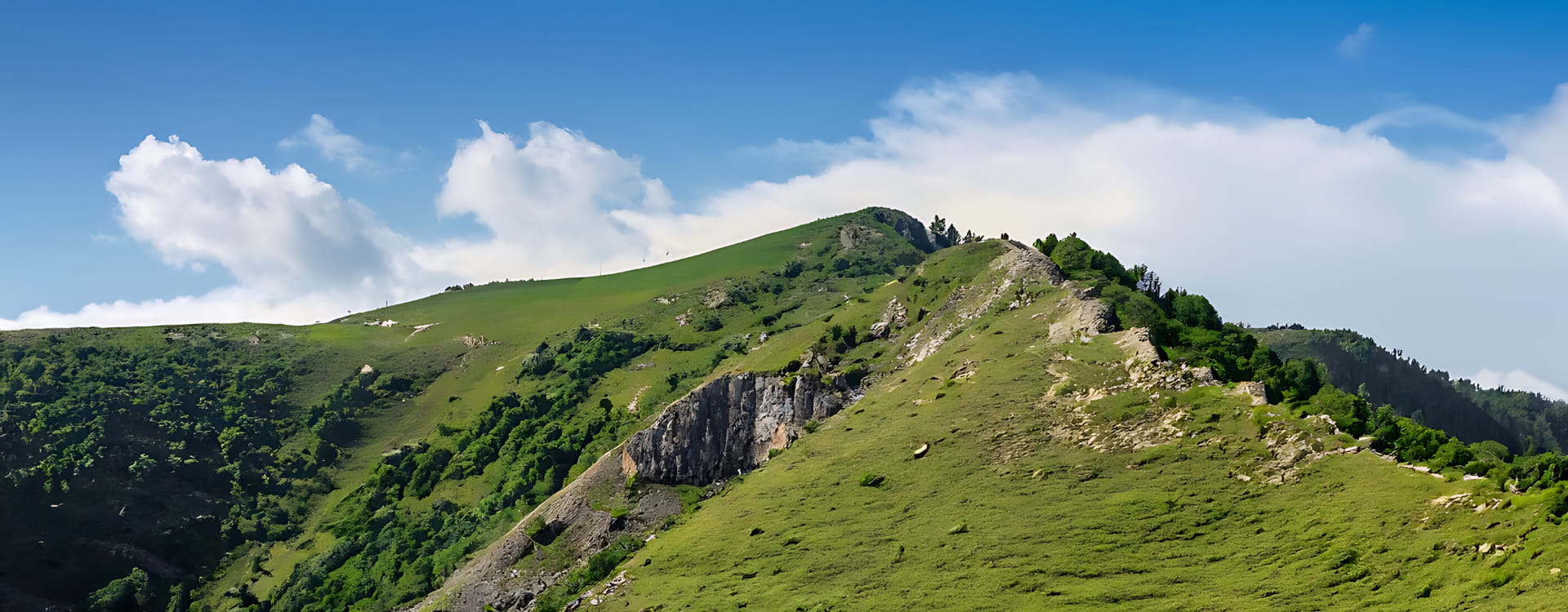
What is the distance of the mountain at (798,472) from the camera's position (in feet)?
165

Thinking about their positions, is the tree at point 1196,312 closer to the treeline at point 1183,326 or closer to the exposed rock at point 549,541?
the treeline at point 1183,326

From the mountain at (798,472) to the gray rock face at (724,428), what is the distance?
0.34 meters

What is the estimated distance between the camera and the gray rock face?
105375 millimetres

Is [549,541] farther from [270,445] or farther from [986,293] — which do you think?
[270,445]

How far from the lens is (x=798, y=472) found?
84.3m

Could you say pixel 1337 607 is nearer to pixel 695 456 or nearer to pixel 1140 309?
pixel 1140 309

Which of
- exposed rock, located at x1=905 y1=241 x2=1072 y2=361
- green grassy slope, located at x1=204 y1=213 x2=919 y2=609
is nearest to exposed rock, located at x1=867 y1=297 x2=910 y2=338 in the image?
exposed rock, located at x1=905 y1=241 x2=1072 y2=361

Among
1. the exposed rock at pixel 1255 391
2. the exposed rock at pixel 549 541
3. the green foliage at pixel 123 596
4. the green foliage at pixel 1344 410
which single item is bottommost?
the green foliage at pixel 123 596

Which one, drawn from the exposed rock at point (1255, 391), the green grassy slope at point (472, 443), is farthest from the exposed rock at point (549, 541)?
the exposed rock at point (1255, 391)

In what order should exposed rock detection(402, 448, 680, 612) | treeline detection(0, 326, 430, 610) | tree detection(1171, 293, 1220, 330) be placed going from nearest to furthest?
exposed rock detection(402, 448, 680, 612) → tree detection(1171, 293, 1220, 330) → treeline detection(0, 326, 430, 610)

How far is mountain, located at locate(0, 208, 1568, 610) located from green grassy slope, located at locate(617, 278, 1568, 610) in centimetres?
23

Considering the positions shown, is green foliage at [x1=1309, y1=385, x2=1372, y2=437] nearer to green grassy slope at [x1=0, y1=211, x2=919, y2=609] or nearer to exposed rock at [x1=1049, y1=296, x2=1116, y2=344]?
exposed rock at [x1=1049, y1=296, x2=1116, y2=344]

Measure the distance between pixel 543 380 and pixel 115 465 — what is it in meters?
67.9

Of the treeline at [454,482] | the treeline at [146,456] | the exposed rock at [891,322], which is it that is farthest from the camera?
the treeline at [146,456]
